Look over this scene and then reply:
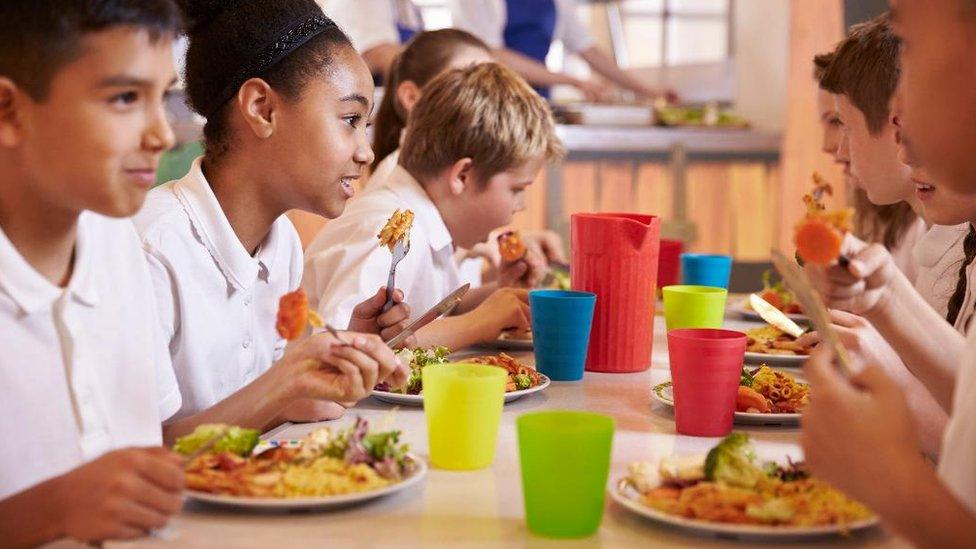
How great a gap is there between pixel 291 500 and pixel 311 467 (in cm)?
7

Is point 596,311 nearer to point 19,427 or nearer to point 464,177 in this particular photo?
point 464,177

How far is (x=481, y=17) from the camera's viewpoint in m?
5.36

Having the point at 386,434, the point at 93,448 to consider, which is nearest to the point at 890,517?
the point at 386,434

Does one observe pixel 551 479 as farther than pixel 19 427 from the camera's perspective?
No

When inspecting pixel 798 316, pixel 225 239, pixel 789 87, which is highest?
pixel 789 87

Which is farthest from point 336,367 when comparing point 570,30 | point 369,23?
point 570,30

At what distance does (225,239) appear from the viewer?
181 cm

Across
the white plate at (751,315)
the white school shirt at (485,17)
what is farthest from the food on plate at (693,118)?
the white plate at (751,315)

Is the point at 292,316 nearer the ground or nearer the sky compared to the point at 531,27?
Result: nearer the ground

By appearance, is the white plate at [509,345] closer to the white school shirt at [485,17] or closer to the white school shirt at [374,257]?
the white school shirt at [374,257]

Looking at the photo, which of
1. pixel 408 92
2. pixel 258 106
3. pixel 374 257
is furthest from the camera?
pixel 408 92

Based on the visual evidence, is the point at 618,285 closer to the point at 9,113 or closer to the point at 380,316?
the point at 380,316

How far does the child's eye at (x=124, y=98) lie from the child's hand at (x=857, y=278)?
0.78 m

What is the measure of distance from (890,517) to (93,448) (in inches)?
33.2
